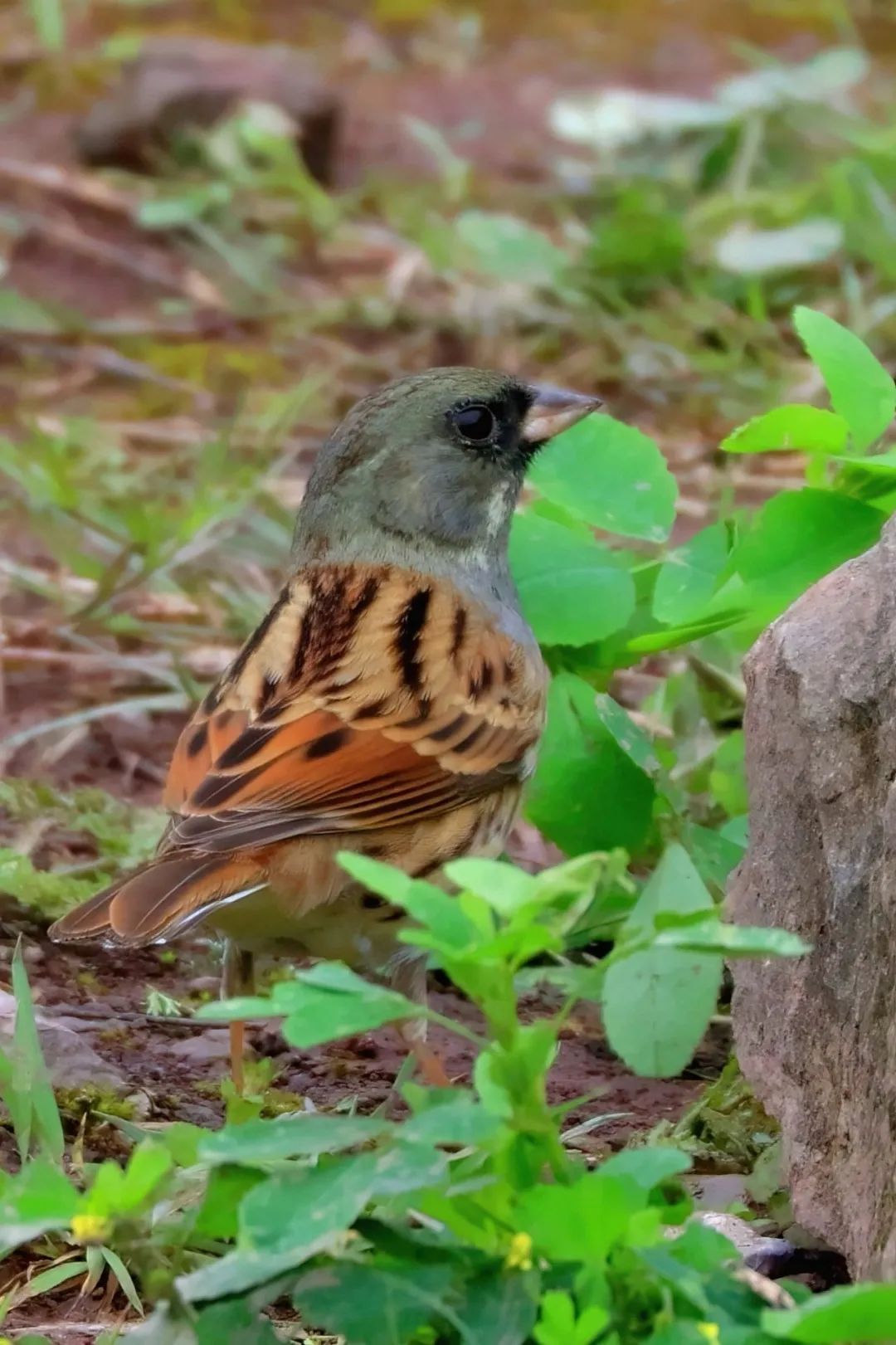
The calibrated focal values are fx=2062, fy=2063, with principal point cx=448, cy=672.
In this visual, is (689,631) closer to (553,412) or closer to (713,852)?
(713,852)

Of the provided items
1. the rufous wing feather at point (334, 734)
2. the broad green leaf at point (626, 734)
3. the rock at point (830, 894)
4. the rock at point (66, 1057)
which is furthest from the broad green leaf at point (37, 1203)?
the broad green leaf at point (626, 734)

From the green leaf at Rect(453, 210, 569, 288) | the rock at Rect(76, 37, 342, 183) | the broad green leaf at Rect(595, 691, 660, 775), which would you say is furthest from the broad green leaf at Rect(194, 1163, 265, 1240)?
the rock at Rect(76, 37, 342, 183)

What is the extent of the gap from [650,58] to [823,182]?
2413mm

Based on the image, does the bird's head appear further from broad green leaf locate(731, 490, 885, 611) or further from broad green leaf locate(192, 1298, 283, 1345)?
broad green leaf locate(192, 1298, 283, 1345)

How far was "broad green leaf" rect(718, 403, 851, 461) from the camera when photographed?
105 inches

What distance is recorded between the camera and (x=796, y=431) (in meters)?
2.69

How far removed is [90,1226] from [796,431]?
1.46 metres

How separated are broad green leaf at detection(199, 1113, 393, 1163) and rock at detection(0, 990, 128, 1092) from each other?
88 cm

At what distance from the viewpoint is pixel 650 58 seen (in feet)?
26.9

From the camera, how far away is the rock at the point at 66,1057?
2609mm

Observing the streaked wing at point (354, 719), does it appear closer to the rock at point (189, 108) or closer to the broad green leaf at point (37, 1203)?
the broad green leaf at point (37, 1203)

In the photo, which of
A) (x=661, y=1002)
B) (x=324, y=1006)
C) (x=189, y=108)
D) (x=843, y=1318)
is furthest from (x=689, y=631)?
(x=189, y=108)

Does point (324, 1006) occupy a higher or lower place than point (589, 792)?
higher

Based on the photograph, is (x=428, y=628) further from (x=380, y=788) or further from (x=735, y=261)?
(x=735, y=261)
